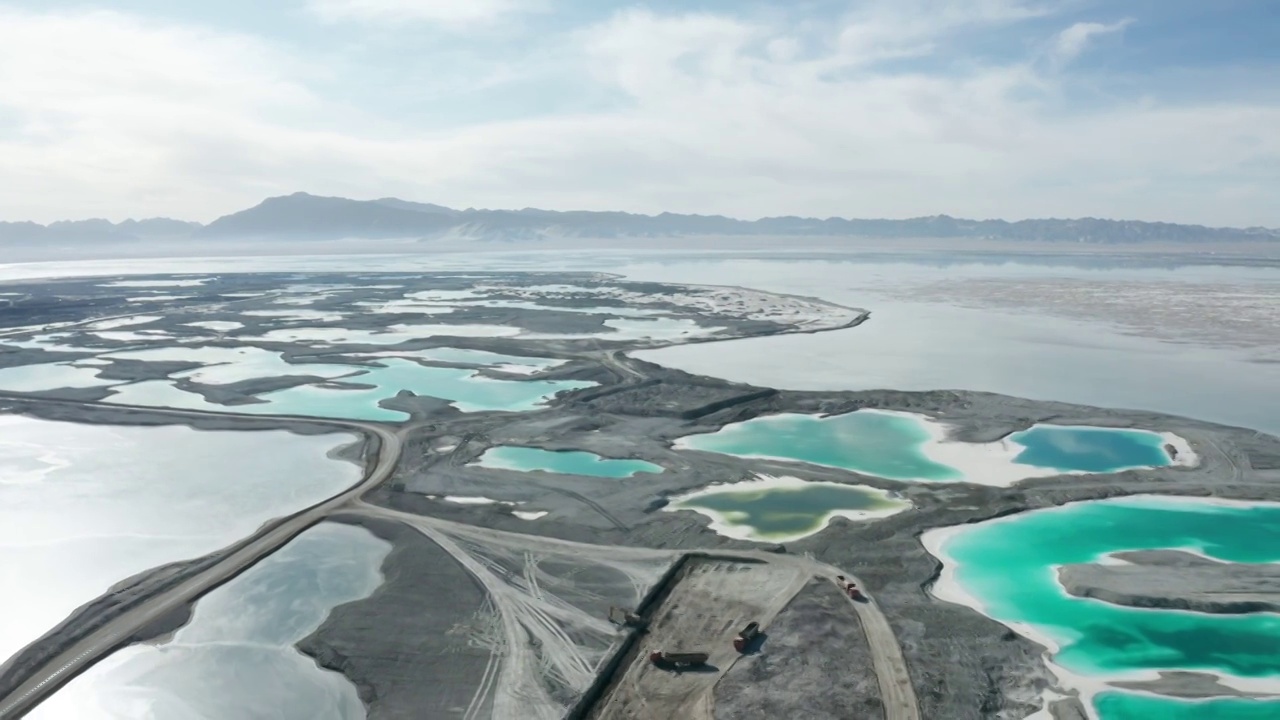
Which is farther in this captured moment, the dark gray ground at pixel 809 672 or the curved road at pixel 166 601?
the curved road at pixel 166 601

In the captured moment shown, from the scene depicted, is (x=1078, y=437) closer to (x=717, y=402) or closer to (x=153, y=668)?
(x=717, y=402)

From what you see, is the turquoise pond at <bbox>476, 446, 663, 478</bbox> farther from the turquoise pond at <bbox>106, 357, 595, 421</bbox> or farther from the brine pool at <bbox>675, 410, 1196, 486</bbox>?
the turquoise pond at <bbox>106, 357, 595, 421</bbox>

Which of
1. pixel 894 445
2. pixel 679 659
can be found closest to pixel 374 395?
pixel 894 445

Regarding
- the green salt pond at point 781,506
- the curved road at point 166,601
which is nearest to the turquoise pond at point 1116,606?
the green salt pond at point 781,506

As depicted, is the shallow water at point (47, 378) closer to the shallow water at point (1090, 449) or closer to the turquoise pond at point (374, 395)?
the turquoise pond at point (374, 395)

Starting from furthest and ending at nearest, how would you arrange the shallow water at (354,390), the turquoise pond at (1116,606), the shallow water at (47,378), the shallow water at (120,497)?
the shallow water at (47,378) < the shallow water at (354,390) < the shallow water at (120,497) < the turquoise pond at (1116,606)

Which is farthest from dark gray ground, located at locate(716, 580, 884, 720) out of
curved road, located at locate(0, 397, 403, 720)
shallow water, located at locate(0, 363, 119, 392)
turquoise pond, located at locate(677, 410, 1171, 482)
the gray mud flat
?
shallow water, located at locate(0, 363, 119, 392)

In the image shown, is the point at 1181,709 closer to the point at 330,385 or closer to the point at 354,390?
the point at 354,390
